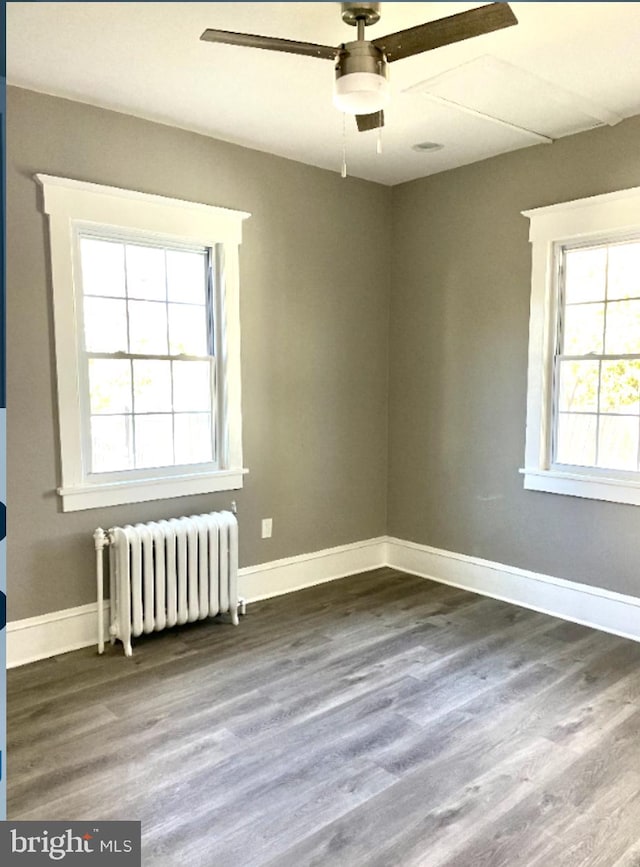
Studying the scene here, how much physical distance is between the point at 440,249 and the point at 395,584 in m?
2.36

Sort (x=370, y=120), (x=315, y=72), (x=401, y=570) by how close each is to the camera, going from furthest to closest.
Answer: (x=401, y=570) < (x=315, y=72) < (x=370, y=120)

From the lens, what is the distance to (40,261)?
124 inches

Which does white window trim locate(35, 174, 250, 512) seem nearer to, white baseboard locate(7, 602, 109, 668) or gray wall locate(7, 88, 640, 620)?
gray wall locate(7, 88, 640, 620)

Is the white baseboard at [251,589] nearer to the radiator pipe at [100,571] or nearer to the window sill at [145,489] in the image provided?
the radiator pipe at [100,571]

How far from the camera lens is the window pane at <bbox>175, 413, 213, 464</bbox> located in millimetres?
3797

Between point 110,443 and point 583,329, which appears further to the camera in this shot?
point 583,329

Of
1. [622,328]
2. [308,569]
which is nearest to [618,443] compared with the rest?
[622,328]

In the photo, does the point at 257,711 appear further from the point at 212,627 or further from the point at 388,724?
the point at 212,627

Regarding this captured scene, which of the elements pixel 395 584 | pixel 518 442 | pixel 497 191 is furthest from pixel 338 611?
pixel 497 191

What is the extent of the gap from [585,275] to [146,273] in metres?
2.55

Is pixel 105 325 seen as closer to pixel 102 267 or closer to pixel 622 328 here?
pixel 102 267

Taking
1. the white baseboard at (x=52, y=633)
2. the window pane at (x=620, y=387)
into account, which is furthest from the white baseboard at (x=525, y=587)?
the white baseboard at (x=52, y=633)

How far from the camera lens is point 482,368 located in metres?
Result: 4.19

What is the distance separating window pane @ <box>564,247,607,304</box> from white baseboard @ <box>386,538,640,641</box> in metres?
1.70
